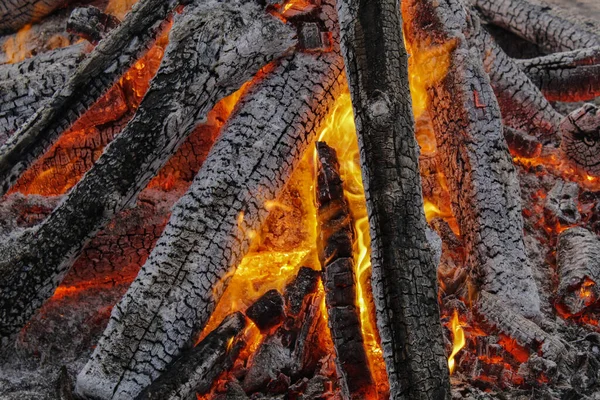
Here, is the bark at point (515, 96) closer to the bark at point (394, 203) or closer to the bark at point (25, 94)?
the bark at point (394, 203)

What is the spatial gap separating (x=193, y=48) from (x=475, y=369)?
1.75 meters

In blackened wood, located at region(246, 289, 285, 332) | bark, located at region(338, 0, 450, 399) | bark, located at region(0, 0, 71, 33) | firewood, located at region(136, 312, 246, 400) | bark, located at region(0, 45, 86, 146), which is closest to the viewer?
bark, located at region(338, 0, 450, 399)

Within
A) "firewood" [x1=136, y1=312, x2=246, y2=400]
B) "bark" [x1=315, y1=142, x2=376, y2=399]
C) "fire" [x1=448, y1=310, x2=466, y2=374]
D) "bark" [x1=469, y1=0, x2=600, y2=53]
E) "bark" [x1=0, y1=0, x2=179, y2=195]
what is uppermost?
"bark" [x1=0, y1=0, x2=179, y2=195]

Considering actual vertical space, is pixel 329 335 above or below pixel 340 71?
below

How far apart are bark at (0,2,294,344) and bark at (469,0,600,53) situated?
268 cm

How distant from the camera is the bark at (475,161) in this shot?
2.73 meters

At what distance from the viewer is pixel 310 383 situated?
238cm

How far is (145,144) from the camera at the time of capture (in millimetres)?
2492

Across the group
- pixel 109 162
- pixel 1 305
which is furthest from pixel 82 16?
pixel 1 305

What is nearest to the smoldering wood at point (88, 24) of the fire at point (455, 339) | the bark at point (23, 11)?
the bark at point (23, 11)

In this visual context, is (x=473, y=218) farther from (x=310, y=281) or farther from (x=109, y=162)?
(x=109, y=162)

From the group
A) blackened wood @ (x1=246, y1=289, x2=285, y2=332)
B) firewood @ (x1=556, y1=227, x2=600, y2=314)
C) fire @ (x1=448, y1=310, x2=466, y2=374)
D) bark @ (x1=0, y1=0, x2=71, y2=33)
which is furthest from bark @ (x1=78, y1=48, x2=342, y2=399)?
bark @ (x1=0, y1=0, x2=71, y2=33)

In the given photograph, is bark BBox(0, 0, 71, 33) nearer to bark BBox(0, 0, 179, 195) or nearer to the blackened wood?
bark BBox(0, 0, 179, 195)

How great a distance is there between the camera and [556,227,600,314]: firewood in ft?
8.94
